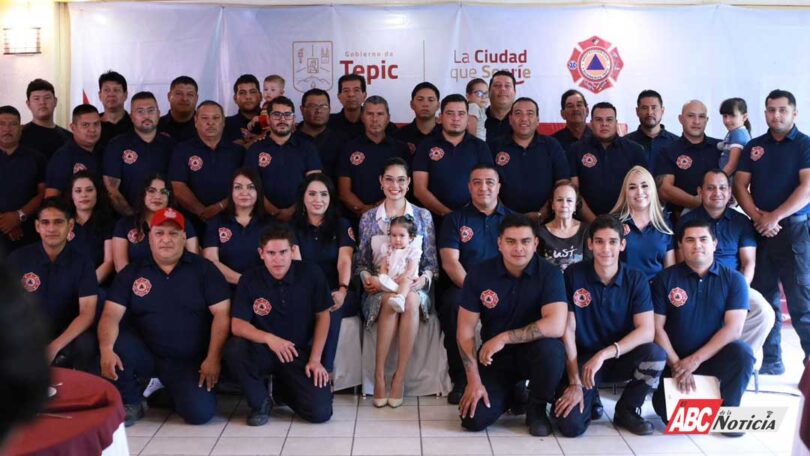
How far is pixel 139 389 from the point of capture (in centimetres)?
438

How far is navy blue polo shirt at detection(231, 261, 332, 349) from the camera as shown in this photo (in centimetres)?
440

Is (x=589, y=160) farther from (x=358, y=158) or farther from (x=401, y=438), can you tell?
(x=401, y=438)

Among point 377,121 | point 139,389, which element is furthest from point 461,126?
point 139,389

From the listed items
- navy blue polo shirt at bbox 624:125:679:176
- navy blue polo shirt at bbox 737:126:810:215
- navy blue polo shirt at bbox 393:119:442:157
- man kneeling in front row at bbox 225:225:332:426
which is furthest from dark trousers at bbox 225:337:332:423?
navy blue polo shirt at bbox 737:126:810:215

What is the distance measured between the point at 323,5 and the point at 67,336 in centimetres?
349

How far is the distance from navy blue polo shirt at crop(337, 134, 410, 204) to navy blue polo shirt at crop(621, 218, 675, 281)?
5.36ft

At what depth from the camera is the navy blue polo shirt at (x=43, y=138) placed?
19.2 ft

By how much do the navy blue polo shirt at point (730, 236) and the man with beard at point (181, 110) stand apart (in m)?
3.42

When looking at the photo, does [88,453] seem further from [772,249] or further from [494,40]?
[494,40]

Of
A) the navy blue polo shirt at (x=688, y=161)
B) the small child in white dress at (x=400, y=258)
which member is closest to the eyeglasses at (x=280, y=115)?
the small child in white dress at (x=400, y=258)

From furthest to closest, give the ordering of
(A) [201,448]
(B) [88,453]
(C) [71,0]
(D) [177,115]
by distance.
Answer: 1. (C) [71,0]
2. (D) [177,115]
3. (A) [201,448]
4. (B) [88,453]

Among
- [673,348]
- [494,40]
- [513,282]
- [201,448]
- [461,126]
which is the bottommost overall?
[201,448]

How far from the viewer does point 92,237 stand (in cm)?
496

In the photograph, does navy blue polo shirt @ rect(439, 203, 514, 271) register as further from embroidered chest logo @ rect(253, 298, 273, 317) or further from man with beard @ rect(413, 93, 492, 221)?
embroidered chest logo @ rect(253, 298, 273, 317)
